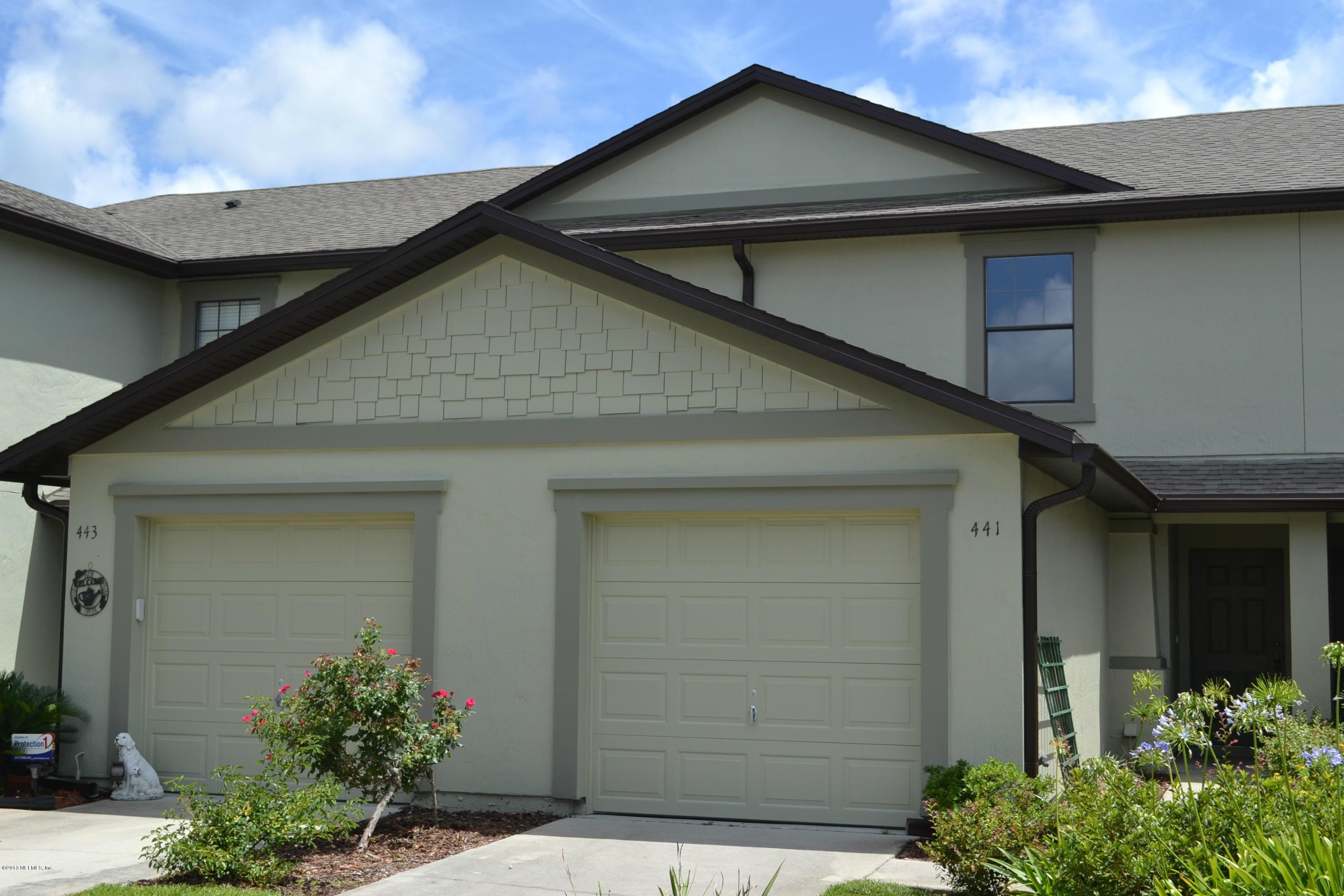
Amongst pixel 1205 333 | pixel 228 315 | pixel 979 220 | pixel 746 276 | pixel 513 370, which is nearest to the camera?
pixel 513 370

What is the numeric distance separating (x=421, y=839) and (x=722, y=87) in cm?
1031

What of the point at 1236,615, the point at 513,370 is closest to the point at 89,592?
the point at 513,370

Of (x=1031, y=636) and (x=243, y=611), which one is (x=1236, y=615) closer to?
(x=1031, y=636)

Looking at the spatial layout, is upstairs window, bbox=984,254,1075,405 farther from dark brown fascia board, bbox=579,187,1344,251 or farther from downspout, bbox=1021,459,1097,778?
downspout, bbox=1021,459,1097,778

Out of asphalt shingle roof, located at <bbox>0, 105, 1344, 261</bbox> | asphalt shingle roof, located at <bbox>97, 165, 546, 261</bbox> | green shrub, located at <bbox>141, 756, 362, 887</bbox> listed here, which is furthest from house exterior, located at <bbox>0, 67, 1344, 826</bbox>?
green shrub, located at <bbox>141, 756, 362, 887</bbox>

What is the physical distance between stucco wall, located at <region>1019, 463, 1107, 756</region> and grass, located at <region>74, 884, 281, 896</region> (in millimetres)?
5927

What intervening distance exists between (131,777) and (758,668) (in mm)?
5663

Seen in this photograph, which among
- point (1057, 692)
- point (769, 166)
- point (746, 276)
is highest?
point (769, 166)

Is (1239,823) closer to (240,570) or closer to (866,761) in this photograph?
(866,761)

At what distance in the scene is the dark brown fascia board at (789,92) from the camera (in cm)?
1534

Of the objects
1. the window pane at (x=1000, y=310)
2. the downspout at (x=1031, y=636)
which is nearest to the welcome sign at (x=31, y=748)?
the downspout at (x=1031, y=636)

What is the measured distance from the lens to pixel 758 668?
10938 mm

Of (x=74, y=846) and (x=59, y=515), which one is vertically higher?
(x=59, y=515)

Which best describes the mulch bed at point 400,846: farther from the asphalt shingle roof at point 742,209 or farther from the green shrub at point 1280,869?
the asphalt shingle roof at point 742,209
